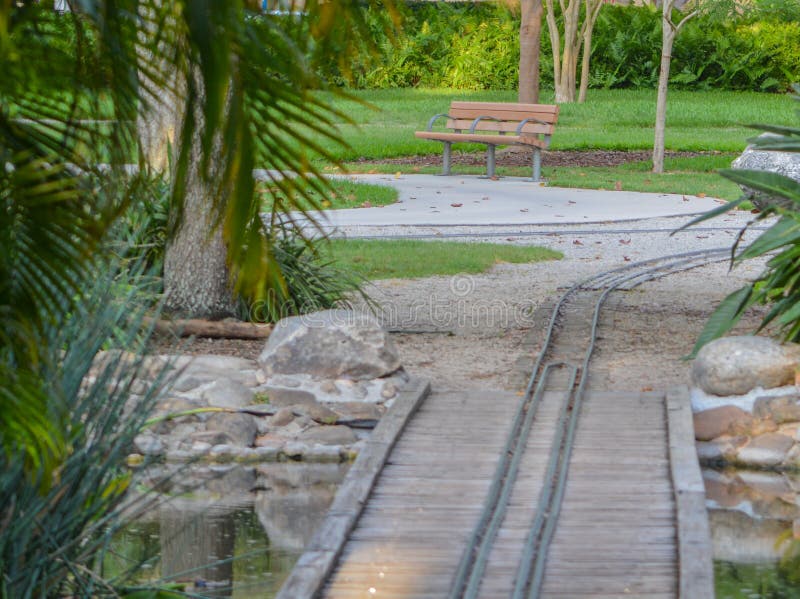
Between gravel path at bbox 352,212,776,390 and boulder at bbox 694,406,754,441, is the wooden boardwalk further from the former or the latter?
gravel path at bbox 352,212,776,390

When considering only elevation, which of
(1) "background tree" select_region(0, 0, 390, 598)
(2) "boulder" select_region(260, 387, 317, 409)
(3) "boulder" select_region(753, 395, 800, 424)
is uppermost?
(1) "background tree" select_region(0, 0, 390, 598)

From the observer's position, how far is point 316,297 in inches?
351

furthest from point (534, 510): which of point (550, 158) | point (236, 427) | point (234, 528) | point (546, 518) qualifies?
point (550, 158)

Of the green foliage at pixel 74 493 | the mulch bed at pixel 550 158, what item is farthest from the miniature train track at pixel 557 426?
the mulch bed at pixel 550 158

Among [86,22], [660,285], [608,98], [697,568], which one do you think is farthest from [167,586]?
[608,98]

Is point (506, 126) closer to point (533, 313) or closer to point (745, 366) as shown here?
point (533, 313)

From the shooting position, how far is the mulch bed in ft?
71.2

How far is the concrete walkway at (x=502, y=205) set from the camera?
14688mm

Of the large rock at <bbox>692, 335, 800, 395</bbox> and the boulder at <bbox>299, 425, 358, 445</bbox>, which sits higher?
the large rock at <bbox>692, 335, 800, 395</bbox>

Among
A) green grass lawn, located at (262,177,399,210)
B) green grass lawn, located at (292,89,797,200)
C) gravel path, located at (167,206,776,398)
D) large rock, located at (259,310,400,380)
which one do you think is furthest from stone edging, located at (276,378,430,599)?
green grass lawn, located at (262,177,399,210)

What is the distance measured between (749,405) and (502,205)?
9165 mm

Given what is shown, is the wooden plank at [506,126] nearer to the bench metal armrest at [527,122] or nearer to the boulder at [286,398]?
the bench metal armrest at [527,122]

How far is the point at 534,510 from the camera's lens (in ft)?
17.4

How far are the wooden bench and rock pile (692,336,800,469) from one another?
36.8ft
